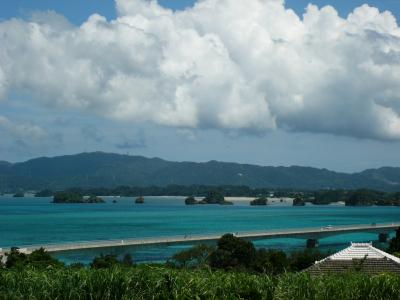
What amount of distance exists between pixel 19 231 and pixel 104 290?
373 ft

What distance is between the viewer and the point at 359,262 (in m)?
30.9

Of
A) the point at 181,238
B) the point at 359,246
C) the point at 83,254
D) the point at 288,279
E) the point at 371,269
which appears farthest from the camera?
the point at 181,238

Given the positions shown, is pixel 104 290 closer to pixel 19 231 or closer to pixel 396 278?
pixel 396 278

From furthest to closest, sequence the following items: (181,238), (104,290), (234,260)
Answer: (181,238), (234,260), (104,290)

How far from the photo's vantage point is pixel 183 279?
16.1 meters

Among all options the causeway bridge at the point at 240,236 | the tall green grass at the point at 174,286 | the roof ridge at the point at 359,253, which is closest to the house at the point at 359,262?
the roof ridge at the point at 359,253

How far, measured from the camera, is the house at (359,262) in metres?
31.6

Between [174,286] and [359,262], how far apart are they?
17301mm

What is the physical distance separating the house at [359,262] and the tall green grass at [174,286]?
14391 millimetres

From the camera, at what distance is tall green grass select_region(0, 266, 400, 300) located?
50.7ft

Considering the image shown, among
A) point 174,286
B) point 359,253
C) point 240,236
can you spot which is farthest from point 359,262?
point 240,236

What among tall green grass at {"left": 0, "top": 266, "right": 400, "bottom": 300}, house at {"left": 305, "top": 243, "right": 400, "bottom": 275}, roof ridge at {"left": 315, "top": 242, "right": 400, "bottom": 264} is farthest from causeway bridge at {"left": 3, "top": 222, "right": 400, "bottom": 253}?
tall green grass at {"left": 0, "top": 266, "right": 400, "bottom": 300}

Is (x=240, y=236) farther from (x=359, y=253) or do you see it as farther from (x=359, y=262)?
(x=359, y=262)

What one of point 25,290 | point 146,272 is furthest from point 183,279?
point 25,290
